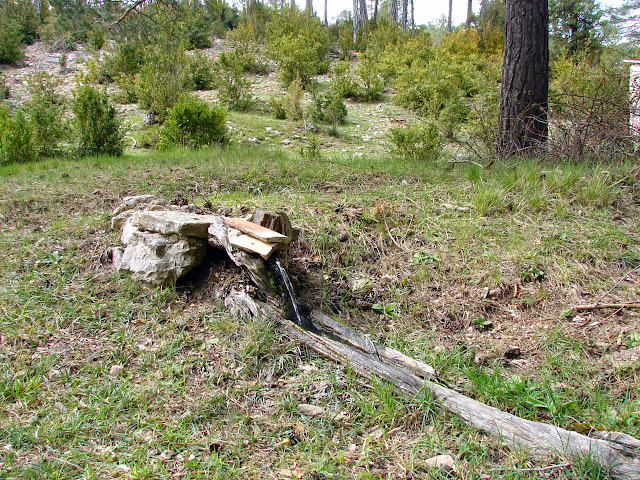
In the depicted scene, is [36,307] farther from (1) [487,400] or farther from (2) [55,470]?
(1) [487,400]

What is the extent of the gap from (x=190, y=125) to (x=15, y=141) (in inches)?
93.3

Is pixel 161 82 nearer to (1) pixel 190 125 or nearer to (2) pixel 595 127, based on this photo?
(1) pixel 190 125

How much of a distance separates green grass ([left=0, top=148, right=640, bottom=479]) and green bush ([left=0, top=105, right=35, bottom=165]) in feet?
6.79

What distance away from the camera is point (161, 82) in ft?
30.3

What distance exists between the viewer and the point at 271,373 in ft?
7.75

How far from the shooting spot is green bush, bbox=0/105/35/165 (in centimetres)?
613

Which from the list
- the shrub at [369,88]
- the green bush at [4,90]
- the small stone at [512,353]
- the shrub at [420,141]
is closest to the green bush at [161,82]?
the green bush at [4,90]

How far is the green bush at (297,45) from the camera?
1257 cm

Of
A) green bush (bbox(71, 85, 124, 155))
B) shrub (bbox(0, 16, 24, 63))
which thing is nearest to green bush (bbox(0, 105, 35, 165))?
green bush (bbox(71, 85, 124, 155))

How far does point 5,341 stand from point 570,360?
311 cm

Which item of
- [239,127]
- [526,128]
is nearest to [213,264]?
[526,128]

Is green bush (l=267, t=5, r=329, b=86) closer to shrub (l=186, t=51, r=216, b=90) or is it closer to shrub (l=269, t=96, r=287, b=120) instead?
shrub (l=186, t=51, r=216, b=90)

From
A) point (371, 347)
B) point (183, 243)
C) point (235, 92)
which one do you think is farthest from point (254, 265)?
point (235, 92)

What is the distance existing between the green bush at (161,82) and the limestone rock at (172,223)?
21.1 feet
